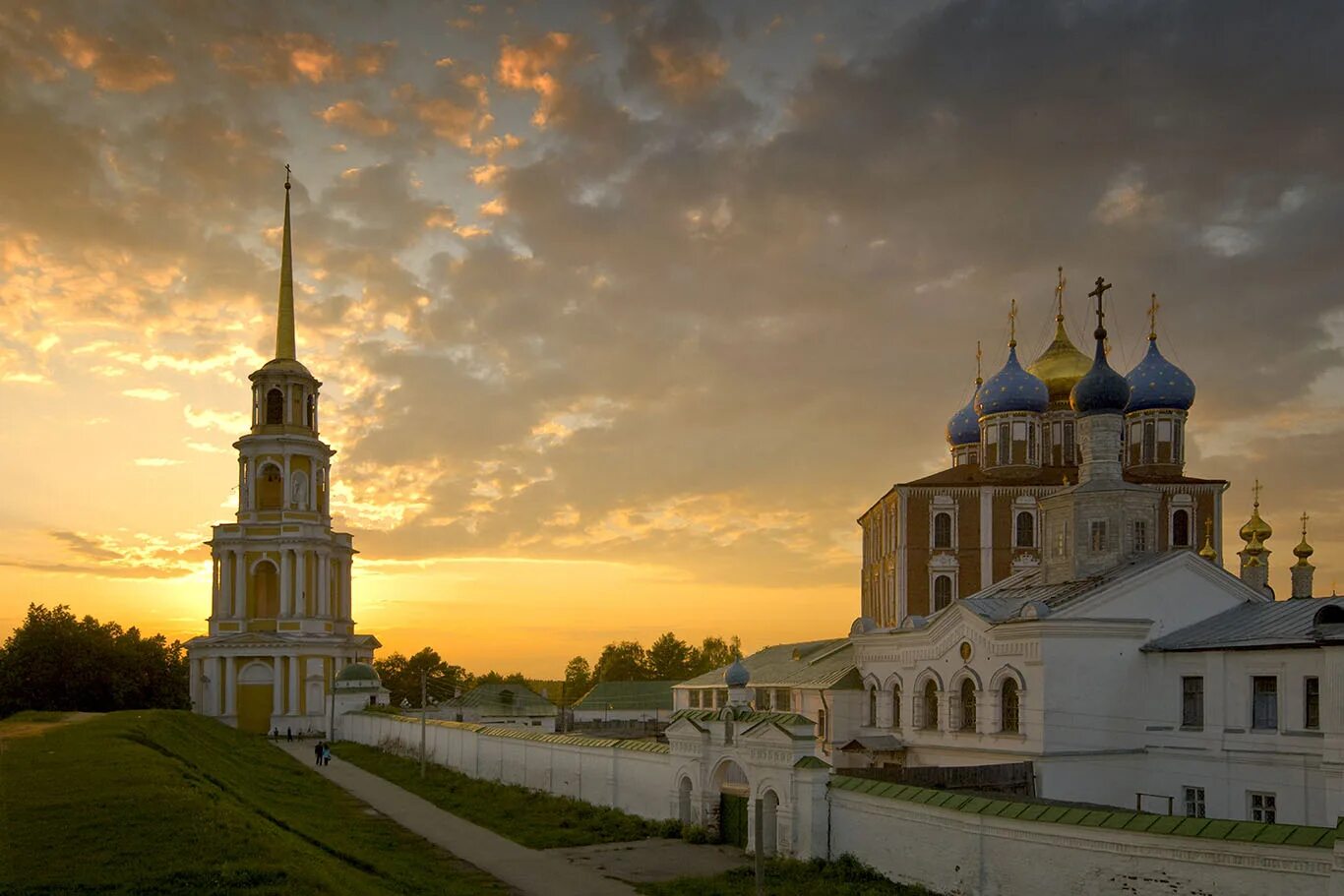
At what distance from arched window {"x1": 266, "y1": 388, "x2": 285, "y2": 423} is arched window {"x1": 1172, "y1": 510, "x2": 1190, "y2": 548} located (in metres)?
48.8

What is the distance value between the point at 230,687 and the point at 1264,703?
54.2m

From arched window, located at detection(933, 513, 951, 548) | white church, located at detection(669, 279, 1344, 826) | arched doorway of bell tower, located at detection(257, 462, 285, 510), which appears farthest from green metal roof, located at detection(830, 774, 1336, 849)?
arched doorway of bell tower, located at detection(257, 462, 285, 510)

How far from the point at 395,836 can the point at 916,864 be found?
14.1m

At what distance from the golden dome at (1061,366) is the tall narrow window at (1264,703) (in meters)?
31.0

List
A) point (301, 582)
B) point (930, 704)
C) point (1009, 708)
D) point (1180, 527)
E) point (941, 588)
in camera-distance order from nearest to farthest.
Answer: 1. point (1009, 708)
2. point (930, 704)
3. point (1180, 527)
4. point (941, 588)
5. point (301, 582)

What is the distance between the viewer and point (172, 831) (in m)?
19.1

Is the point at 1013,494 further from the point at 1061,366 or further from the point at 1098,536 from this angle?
the point at 1098,536

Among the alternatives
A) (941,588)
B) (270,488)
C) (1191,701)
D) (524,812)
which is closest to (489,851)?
(524,812)

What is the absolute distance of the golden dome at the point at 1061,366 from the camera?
57312 millimetres

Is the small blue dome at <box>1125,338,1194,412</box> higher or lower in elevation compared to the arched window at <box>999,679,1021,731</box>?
higher

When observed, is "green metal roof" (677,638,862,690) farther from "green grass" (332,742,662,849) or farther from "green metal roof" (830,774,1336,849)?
"green metal roof" (830,774,1336,849)

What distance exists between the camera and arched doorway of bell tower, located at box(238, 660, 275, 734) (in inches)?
2598

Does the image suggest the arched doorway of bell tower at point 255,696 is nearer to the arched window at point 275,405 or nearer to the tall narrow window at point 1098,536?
the arched window at point 275,405

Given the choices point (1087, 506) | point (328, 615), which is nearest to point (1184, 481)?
point (1087, 506)
